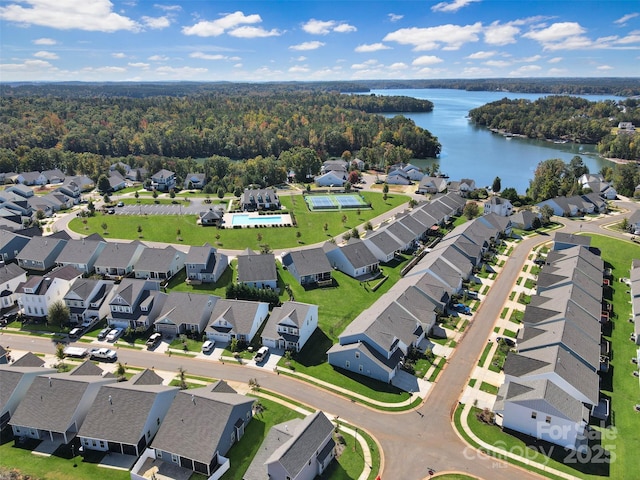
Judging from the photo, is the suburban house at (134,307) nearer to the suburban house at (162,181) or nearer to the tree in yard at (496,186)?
the suburban house at (162,181)

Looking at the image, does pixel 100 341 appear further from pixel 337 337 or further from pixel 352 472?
pixel 352 472

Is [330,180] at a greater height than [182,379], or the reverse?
[330,180]

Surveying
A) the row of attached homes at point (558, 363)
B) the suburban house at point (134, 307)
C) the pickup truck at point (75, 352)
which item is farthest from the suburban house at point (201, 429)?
the row of attached homes at point (558, 363)

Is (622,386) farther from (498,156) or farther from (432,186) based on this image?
(498,156)

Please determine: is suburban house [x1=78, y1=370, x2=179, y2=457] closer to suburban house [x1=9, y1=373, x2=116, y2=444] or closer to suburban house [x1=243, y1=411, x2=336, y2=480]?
suburban house [x1=9, y1=373, x2=116, y2=444]

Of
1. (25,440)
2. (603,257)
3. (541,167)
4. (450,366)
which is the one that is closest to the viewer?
(25,440)

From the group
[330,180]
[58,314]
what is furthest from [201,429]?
[330,180]

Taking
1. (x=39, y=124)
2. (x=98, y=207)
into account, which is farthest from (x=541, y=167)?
(x=39, y=124)
